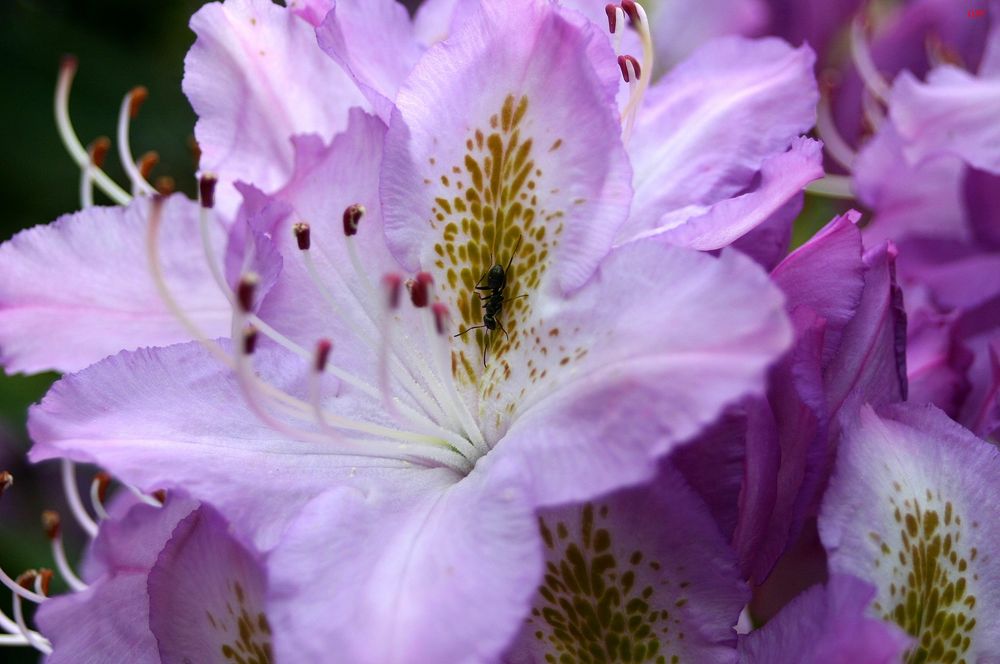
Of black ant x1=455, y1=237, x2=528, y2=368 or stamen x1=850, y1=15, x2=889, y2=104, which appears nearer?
black ant x1=455, y1=237, x2=528, y2=368

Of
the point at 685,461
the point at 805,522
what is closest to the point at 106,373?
the point at 685,461

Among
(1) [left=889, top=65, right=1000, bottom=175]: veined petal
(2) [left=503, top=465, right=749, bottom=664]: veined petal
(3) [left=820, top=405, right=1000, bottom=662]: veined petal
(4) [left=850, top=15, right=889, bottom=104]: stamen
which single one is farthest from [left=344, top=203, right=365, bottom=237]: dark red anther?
(4) [left=850, top=15, right=889, bottom=104]: stamen

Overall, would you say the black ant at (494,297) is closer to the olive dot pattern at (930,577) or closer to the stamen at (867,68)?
the olive dot pattern at (930,577)

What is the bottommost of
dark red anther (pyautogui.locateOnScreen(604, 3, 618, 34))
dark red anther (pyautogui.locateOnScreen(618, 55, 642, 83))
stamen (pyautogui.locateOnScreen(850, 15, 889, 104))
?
stamen (pyautogui.locateOnScreen(850, 15, 889, 104))

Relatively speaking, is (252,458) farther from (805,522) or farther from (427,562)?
(805,522)

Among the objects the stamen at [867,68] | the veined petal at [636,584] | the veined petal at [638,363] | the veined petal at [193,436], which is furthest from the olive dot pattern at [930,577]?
the stamen at [867,68]

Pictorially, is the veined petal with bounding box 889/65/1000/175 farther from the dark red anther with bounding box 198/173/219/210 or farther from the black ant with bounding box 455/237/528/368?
the dark red anther with bounding box 198/173/219/210

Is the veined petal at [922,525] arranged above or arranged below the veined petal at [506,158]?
below
